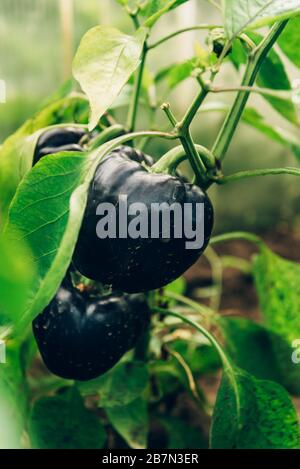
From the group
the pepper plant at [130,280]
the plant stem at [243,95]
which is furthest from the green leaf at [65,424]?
the plant stem at [243,95]

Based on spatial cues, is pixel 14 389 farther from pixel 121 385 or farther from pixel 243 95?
pixel 243 95

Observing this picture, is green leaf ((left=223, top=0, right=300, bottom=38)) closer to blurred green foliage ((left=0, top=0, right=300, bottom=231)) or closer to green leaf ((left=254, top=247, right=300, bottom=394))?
green leaf ((left=254, top=247, right=300, bottom=394))

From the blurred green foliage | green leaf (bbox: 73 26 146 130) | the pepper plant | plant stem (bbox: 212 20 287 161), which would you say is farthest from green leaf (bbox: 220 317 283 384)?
the blurred green foliage

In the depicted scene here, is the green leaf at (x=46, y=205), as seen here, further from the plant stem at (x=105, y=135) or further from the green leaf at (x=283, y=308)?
the green leaf at (x=283, y=308)

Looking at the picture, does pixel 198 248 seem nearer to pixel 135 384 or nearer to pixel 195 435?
pixel 135 384

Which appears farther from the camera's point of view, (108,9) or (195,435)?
(108,9)

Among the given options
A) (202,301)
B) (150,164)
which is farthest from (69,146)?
(202,301)
